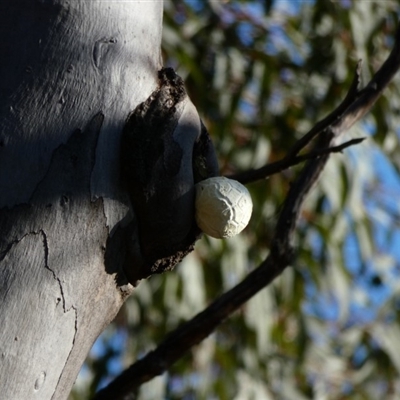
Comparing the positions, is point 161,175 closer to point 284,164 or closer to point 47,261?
point 47,261

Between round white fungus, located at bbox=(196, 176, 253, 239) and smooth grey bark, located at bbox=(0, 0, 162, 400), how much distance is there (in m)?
0.07

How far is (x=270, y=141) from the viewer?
2.60 m

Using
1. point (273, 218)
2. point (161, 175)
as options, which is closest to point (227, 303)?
point (161, 175)

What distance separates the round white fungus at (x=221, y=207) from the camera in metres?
0.75

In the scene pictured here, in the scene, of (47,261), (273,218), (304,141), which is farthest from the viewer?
(273,218)

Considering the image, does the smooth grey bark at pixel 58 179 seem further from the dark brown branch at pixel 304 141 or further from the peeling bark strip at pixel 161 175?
the dark brown branch at pixel 304 141

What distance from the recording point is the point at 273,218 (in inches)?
92.0

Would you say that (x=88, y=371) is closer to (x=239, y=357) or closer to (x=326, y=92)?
(x=239, y=357)

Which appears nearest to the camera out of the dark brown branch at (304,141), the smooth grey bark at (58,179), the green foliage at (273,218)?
the smooth grey bark at (58,179)

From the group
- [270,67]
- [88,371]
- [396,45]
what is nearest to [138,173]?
[396,45]

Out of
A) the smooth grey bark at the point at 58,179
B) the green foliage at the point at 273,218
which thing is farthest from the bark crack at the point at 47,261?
the green foliage at the point at 273,218

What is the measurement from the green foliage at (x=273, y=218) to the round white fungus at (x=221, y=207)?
1.50 m

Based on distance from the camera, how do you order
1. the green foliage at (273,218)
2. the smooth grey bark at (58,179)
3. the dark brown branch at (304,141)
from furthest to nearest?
the green foliage at (273,218) < the dark brown branch at (304,141) < the smooth grey bark at (58,179)

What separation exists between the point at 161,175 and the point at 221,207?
0.07m
